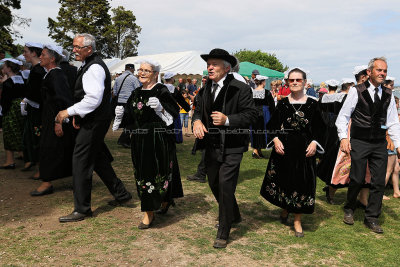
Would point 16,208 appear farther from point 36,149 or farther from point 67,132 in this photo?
point 36,149

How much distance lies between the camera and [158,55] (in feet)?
85.6

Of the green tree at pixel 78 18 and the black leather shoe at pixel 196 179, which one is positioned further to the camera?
the green tree at pixel 78 18

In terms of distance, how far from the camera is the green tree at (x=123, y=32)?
157ft

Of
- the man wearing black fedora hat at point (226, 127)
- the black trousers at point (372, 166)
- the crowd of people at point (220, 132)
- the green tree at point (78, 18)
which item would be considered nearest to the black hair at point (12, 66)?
the crowd of people at point (220, 132)

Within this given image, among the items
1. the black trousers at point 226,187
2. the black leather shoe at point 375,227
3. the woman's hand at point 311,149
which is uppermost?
the woman's hand at point 311,149

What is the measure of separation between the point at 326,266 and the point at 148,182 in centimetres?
211

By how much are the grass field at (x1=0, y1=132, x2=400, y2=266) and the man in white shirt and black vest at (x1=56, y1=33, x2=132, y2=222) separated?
0.37m

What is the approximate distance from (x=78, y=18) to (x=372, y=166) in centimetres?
4775

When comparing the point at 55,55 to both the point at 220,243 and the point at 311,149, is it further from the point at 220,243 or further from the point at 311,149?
the point at 311,149

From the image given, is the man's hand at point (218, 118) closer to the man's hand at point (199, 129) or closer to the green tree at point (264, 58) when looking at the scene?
the man's hand at point (199, 129)

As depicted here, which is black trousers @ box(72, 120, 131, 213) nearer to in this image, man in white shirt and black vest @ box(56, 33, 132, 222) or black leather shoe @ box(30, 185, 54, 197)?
man in white shirt and black vest @ box(56, 33, 132, 222)

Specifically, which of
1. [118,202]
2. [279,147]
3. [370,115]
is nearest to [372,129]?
[370,115]

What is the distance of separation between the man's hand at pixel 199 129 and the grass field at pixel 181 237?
3.94ft

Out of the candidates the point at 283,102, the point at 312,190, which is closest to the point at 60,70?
the point at 283,102
